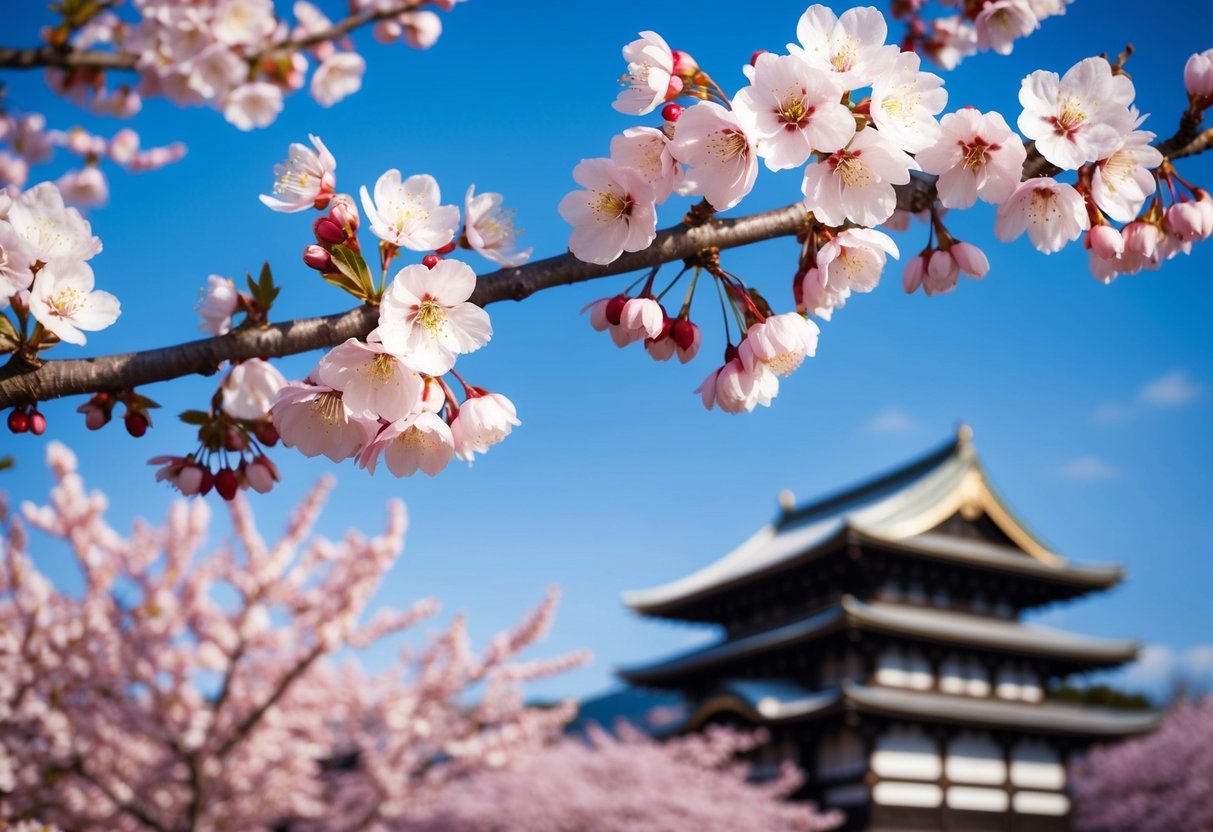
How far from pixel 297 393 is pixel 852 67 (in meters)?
1.06

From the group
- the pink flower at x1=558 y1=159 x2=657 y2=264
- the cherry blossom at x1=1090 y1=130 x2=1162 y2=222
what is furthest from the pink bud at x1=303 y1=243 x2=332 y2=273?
the cherry blossom at x1=1090 y1=130 x2=1162 y2=222

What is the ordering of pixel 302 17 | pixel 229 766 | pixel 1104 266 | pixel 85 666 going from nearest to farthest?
pixel 1104 266
pixel 302 17
pixel 85 666
pixel 229 766

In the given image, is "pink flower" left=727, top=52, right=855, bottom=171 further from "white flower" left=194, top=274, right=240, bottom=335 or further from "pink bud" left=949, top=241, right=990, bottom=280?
"white flower" left=194, top=274, right=240, bottom=335

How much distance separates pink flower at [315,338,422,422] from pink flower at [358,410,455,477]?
5 centimetres

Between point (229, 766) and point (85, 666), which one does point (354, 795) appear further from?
point (85, 666)

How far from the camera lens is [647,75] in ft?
5.57

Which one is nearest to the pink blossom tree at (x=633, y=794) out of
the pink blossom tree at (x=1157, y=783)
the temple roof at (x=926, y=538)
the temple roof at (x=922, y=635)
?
the temple roof at (x=922, y=635)

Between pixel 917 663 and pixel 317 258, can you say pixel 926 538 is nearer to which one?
pixel 917 663

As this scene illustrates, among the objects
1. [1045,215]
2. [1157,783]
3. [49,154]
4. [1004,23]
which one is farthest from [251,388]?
[1157,783]

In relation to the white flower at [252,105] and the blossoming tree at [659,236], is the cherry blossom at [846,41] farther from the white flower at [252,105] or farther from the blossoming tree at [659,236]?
the white flower at [252,105]

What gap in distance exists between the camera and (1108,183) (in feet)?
6.19

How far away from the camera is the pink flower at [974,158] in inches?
67.6

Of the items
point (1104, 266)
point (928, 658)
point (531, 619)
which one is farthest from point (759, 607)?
point (1104, 266)

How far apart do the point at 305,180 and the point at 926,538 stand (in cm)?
1612
